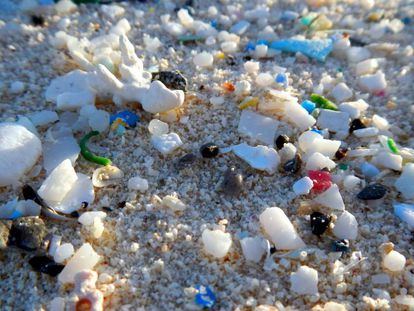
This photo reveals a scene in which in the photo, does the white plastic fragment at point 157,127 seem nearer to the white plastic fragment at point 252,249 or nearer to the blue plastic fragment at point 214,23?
the white plastic fragment at point 252,249

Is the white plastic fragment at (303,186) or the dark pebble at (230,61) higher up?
the dark pebble at (230,61)

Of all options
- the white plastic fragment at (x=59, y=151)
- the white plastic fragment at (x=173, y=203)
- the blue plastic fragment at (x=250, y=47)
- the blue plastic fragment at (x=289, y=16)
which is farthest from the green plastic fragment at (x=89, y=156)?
the blue plastic fragment at (x=289, y=16)

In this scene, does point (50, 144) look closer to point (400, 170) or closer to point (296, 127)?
point (296, 127)

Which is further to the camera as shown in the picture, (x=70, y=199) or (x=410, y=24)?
(x=410, y=24)

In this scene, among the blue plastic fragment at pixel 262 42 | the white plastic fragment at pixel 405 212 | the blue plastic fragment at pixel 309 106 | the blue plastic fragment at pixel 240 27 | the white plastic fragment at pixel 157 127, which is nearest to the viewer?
the white plastic fragment at pixel 405 212

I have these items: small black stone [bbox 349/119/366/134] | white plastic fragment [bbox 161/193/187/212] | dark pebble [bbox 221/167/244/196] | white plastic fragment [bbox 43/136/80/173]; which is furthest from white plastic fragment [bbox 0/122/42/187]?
small black stone [bbox 349/119/366/134]

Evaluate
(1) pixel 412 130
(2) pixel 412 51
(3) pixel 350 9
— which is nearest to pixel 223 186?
(1) pixel 412 130
